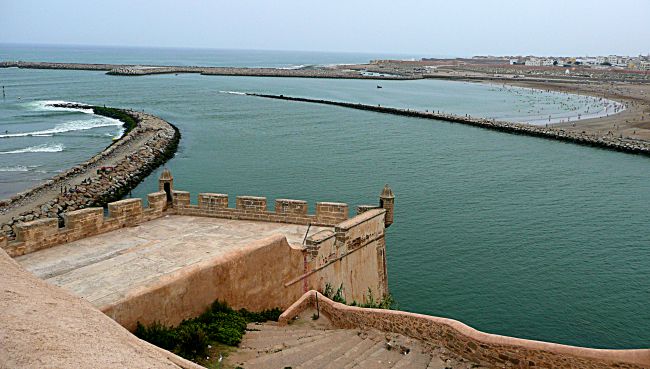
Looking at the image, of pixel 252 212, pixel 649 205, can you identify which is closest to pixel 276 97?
pixel 649 205

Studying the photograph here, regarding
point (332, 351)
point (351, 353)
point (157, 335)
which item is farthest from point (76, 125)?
point (351, 353)

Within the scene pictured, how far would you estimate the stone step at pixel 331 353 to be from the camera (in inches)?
334

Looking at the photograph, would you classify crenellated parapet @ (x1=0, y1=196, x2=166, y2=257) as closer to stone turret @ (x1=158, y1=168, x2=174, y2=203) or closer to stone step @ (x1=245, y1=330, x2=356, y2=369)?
stone turret @ (x1=158, y1=168, x2=174, y2=203)

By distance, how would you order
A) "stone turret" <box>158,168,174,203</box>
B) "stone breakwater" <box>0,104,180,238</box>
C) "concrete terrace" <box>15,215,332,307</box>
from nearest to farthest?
"concrete terrace" <box>15,215,332,307</box> < "stone turret" <box>158,168,174,203</box> < "stone breakwater" <box>0,104,180,238</box>

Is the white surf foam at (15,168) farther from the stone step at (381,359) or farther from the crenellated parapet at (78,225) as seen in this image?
the stone step at (381,359)

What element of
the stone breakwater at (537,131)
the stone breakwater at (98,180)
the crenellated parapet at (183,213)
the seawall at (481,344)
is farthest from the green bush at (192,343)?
the stone breakwater at (537,131)

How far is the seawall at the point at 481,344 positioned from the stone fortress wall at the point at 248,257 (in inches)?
34.8

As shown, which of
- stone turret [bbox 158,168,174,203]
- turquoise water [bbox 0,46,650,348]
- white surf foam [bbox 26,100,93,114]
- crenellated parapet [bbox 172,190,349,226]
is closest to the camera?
crenellated parapet [bbox 172,190,349,226]

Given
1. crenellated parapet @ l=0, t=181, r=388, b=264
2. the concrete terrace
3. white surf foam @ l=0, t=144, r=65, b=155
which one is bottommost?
white surf foam @ l=0, t=144, r=65, b=155

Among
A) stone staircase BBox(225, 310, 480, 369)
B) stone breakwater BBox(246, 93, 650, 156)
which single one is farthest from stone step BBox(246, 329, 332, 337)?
stone breakwater BBox(246, 93, 650, 156)

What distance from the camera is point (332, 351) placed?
362 inches

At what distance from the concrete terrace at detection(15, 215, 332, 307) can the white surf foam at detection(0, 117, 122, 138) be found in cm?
4518

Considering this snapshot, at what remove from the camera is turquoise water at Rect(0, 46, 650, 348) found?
19.0m

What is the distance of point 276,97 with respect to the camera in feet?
287
